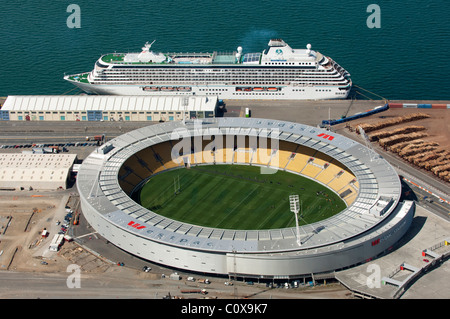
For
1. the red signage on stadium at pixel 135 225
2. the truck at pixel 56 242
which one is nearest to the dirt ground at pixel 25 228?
the truck at pixel 56 242

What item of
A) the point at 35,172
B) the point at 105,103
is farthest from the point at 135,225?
the point at 105,103

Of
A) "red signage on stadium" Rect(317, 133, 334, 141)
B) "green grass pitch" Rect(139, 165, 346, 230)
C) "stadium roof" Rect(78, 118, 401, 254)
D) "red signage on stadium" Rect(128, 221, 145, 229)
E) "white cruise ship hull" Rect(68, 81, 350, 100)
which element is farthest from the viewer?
"white cruise ship hull" Rect(68, 81, 350, 100)

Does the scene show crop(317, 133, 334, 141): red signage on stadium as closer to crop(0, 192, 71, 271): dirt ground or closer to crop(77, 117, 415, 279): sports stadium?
crop(77, 117, 415, 279): sports stadium

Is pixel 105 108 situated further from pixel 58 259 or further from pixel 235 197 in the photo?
pixel 58 259

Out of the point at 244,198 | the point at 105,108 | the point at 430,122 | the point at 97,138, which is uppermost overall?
the point at 105,108

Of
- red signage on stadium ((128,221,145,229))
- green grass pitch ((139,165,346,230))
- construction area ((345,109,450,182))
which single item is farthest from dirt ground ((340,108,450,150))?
red signage on stadium ((128,221,145,229))
